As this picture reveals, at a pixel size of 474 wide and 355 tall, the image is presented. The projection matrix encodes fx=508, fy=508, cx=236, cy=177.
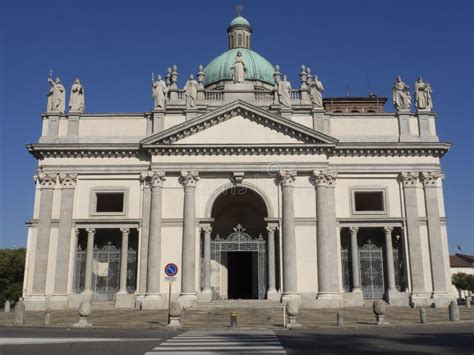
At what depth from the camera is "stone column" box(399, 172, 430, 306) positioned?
33000 millimetres

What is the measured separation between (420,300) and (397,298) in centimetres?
143

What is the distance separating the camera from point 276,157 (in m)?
34.5

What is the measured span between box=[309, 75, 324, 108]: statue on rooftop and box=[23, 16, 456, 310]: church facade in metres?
0.16

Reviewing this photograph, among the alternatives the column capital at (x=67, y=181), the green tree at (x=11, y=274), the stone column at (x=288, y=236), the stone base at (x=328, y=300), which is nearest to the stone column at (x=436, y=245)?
the stone base at (x=328, y=300)

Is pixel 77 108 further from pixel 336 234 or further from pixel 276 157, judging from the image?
pixel 336 234

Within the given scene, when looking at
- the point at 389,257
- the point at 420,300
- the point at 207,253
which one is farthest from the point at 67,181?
the point at 420,300

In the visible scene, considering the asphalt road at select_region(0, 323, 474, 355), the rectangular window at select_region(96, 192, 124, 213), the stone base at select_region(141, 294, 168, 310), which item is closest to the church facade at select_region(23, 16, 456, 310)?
the stone base at select_region(141, 294, 168, 310)

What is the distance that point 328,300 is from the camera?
105ft

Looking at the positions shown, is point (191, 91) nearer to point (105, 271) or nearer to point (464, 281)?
point (105, 271)

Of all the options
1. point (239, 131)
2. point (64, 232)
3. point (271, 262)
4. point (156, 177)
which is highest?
→ point (239, 131)

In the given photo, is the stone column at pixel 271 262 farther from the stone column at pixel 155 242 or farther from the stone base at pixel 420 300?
the stone base at pixel 420 300

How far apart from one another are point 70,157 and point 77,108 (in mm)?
3975

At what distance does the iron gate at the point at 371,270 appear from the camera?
34678 millimetres

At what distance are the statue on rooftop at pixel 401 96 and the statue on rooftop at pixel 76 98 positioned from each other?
898 inches
